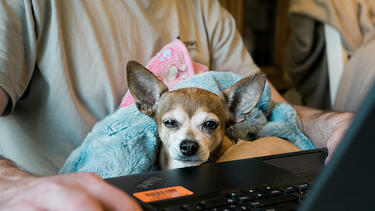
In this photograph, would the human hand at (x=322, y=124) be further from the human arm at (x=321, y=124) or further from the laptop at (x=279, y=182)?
the laptop at (x=279, y=182)

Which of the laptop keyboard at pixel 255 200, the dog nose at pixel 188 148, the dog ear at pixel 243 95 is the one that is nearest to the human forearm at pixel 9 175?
the laptop keyboard at pixel 255 200

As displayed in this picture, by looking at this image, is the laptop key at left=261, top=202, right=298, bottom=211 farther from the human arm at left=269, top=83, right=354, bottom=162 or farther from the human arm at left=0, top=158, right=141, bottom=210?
the human arm at left=269, top=83, right=354, bottom=162

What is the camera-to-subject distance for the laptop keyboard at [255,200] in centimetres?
47

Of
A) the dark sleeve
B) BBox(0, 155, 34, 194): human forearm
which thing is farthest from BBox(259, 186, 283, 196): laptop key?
the dark sleeve

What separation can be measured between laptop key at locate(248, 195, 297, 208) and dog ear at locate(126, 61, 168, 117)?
1.67 ft

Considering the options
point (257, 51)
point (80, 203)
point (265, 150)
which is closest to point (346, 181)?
point (80, 203)

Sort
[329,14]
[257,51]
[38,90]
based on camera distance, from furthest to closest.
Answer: [257,51] < [329,14] < [38,90]

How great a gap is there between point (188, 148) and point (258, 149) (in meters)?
0.17

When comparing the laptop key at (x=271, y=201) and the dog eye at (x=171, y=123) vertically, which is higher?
the laptop key at (x=271, y=201)

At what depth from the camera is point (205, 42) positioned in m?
1.26

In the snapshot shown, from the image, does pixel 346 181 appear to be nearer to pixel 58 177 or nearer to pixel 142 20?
pixel 58 177

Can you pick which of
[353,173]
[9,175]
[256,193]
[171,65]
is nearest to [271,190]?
[256,193]

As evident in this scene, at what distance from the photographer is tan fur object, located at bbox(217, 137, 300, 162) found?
2.81 ft

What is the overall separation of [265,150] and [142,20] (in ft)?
1.68
